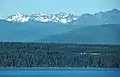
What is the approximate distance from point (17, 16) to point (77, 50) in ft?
3.77

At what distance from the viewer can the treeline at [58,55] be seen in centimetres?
785

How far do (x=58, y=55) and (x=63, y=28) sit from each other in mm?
454

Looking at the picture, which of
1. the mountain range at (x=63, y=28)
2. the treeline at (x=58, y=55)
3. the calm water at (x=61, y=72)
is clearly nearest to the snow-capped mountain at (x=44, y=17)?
the mountain range at (x=63, y=28)

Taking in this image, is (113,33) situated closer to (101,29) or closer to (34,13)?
(101,29)

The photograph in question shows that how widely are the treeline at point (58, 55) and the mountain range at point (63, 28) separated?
10cm

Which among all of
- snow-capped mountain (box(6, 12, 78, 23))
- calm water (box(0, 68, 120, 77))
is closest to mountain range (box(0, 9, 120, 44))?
snow-capped mountain (box(6, 12, 78, 23))

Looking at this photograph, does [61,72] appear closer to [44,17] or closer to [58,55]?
[58,55]

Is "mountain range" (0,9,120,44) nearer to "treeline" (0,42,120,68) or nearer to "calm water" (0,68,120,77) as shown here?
"treeline" (0,42,120,68)

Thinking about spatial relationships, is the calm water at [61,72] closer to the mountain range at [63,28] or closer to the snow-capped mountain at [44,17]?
the mountain range at [63,28]

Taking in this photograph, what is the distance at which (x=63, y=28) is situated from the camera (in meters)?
7.95

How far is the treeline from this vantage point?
7.85 metres

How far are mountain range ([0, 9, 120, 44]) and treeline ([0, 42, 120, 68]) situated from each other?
0.10 meters

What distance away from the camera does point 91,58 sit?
8.01 m

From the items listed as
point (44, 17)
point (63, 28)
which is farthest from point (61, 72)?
point (44, 17)
